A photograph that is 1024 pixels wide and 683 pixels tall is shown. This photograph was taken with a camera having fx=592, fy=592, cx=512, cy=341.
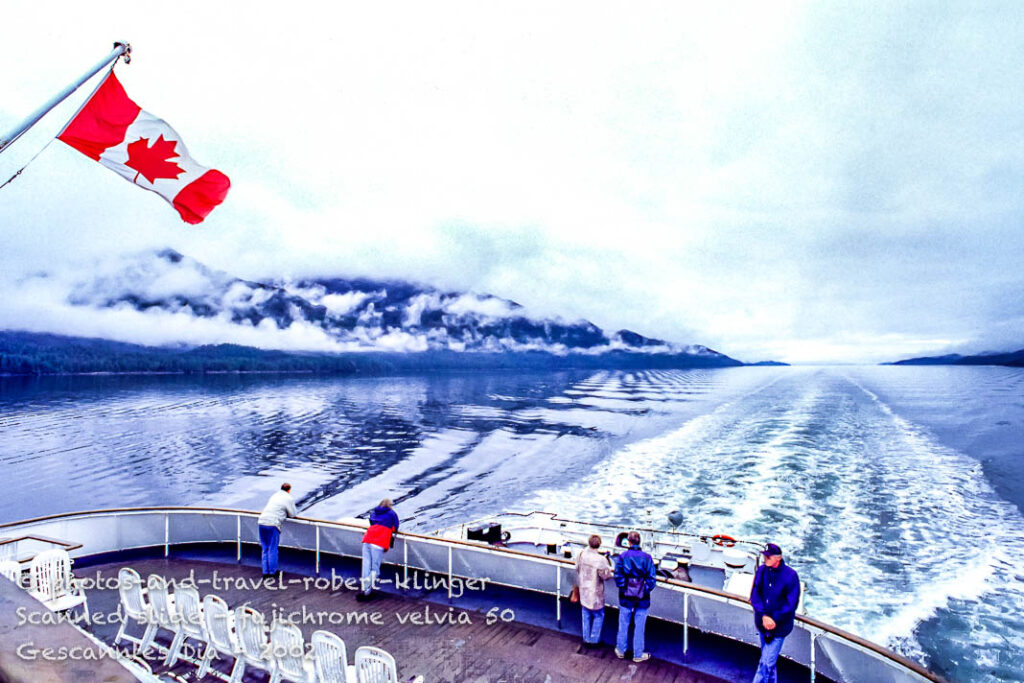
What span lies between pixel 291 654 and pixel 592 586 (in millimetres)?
3465

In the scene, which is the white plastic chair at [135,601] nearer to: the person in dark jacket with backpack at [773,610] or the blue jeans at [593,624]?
the blue jeans at [593,624]

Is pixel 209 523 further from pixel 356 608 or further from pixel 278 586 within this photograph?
pixel 356 608

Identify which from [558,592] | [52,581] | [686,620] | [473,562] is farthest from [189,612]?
[686,620]

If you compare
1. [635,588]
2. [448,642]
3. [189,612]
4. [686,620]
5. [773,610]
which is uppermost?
[773,610]

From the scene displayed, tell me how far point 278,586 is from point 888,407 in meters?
69.1

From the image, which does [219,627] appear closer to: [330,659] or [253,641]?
[253,641]

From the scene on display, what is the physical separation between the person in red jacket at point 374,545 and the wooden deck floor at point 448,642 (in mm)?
249

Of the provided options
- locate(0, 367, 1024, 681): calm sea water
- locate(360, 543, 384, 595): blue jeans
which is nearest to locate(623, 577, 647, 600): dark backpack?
locate(360, 543, 384, 595): blue jeans

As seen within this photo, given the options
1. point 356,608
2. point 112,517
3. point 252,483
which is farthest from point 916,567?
point 252,483

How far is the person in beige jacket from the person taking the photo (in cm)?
724

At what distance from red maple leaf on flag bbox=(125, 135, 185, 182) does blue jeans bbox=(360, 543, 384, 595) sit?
581cm

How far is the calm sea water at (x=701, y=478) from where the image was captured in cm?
1516

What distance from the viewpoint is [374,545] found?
8.83 metres

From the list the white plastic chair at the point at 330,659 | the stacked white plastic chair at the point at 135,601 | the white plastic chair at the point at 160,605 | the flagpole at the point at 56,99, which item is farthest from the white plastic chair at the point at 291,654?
the flagpole at the point at 56,99
